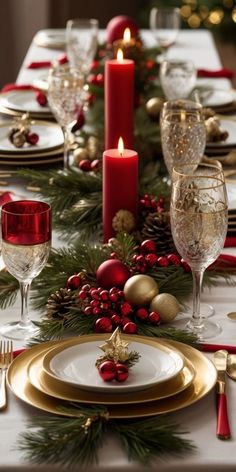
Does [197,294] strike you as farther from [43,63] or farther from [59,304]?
[43,63]

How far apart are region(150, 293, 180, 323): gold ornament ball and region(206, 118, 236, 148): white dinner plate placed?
2.67ft

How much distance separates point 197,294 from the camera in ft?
4.05

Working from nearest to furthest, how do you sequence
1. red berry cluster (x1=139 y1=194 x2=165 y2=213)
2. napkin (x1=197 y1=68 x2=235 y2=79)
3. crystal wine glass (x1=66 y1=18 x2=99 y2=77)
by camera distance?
red berry cluster (x1=139 y1=194 x2=165 y2=213), crystal wine glass (x1=66 y1=18 x2=99 y2=77), napkin (x1=197 y1=68 x2=235 y2=79)

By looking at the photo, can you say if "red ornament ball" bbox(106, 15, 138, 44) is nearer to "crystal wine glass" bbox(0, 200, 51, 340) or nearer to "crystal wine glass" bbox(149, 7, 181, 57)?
"crystal wine glass" bbox(149, 7, 181, 57)

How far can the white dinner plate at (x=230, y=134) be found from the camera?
201 cm

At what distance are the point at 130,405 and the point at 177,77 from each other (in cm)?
136

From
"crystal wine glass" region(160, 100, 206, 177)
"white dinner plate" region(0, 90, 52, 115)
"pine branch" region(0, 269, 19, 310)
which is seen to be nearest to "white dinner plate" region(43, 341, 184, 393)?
"pine branch" region(0, 269, 19, 310)

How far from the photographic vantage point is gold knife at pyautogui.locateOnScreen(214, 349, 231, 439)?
38.9 inches

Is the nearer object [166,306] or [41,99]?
[166,306]

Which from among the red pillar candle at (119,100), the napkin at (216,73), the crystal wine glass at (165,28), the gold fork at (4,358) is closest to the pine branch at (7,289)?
the gold fork at (4,358)

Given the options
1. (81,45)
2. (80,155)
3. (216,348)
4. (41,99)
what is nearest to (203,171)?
(216,348)

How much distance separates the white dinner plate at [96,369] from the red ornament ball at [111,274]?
184 millimetres

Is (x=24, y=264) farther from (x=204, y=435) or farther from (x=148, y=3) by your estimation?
(x=148, y=3)

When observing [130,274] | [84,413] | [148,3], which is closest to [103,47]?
[130,274]
